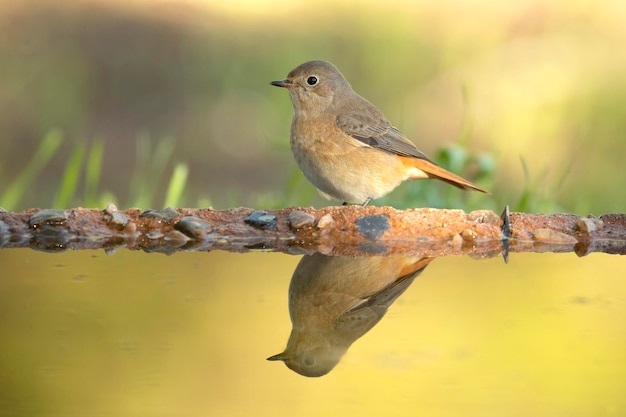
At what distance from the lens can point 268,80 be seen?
8.67 m

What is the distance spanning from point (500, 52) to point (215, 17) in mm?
2771

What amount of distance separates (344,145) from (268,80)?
4.47 meters

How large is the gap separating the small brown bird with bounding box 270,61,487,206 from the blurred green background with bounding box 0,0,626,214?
2798 millimetres

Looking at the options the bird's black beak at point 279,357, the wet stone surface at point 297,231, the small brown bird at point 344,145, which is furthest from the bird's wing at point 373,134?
the bird's black beak at point 279,357

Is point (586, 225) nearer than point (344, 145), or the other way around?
point (586, 225)

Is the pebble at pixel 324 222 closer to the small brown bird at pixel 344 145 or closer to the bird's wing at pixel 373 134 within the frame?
the small brown bird at pixel 344 145

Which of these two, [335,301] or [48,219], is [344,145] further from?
[335,301]

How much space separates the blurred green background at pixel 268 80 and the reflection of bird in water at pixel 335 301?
4.32 m

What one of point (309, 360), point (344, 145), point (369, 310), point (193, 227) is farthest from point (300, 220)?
point (309, 360)

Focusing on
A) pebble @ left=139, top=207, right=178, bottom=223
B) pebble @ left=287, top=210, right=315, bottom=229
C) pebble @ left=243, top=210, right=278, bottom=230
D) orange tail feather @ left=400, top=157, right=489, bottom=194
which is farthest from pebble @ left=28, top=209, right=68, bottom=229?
orange tail feather @ left=400, top=157, right=489, bottom=194

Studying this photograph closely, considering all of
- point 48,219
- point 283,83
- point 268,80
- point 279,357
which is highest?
point 283,83

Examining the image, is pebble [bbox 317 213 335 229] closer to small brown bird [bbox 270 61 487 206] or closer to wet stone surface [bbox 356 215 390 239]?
wet stone surface [bbox 356 215 390 239]

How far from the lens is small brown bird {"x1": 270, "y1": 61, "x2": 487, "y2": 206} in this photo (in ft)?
13.9

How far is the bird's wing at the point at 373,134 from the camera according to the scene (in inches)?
172
